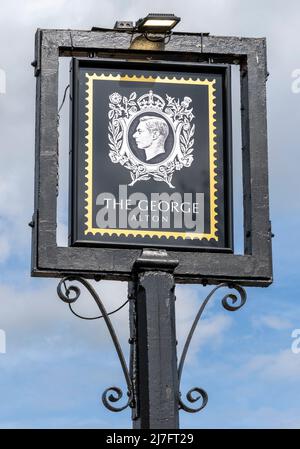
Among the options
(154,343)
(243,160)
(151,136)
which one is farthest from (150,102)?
(154,343)

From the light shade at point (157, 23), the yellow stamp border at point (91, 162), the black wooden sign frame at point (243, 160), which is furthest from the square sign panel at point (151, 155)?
the light shade at point (157, 23)

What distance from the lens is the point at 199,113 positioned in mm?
20062

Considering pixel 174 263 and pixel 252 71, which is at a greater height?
pixel 252 71

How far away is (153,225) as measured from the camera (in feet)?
64.4

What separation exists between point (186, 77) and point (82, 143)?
3.48ft

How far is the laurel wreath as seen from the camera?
64.9 feet

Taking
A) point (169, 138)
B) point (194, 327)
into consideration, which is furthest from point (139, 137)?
point (194, 327)

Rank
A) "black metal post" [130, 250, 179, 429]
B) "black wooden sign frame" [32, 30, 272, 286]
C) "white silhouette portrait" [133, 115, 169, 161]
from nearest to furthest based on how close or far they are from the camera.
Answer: "black metal post" [130, 250, 179, 429] → "black wooden sign frame" [32, 30, 272, 286] → "white silhouette portrait" [133, 115, 169, 161]

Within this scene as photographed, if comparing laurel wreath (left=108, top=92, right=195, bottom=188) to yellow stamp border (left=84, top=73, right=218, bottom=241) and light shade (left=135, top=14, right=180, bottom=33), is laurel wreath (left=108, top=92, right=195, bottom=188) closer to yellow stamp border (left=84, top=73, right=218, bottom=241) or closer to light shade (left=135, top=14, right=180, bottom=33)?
yellow stamp border (left=84, top=73, right=218, bottom=241)

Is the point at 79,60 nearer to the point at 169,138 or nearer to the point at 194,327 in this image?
the point at 169,138

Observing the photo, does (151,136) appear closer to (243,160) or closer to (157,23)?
(243,160)

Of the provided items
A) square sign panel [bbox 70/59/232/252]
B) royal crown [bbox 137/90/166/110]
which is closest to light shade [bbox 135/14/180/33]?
square sign panel [bbox 70/59/232/252]

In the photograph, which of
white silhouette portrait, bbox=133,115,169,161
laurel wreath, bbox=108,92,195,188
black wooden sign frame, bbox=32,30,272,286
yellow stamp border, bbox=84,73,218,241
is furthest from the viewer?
white silhouette portrait, bbox=133,115,169,161

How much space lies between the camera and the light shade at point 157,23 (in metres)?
19.8
